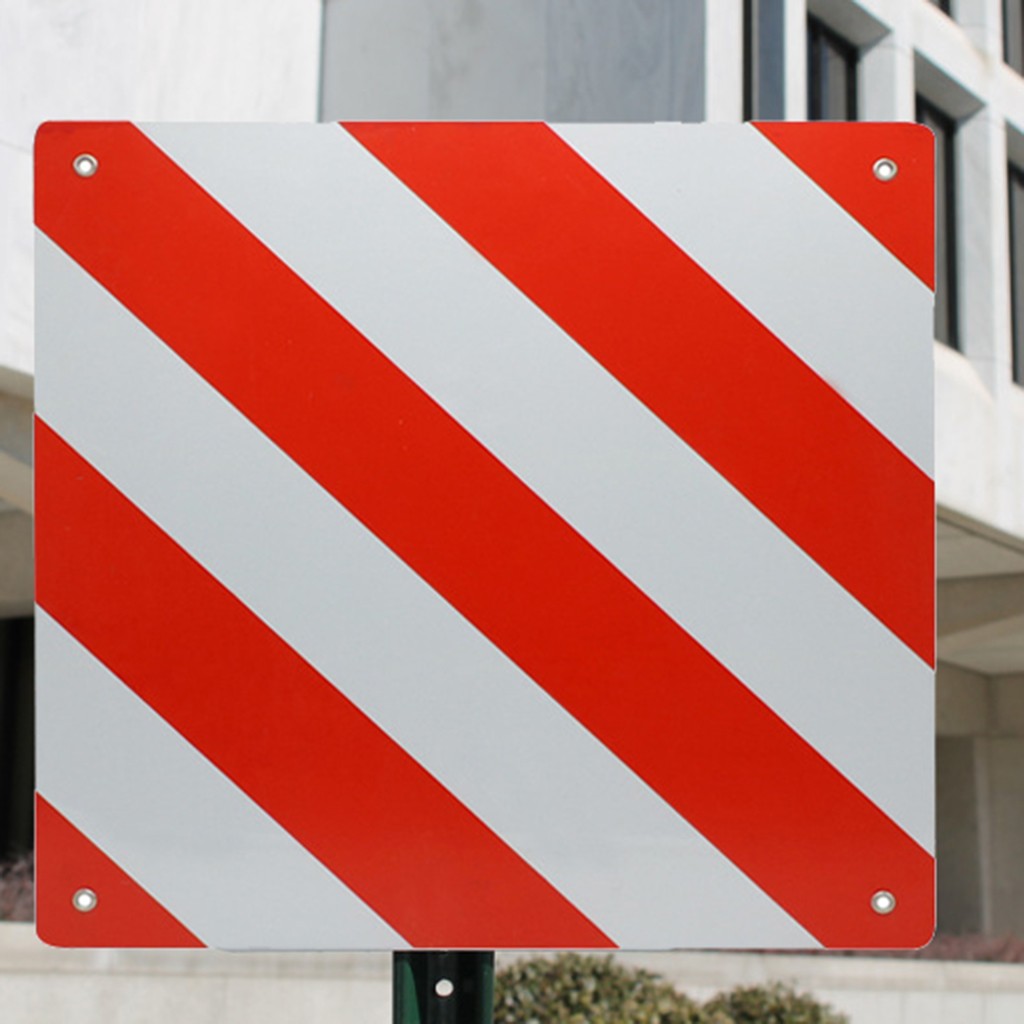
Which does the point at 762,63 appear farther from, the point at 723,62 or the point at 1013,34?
the point at 1013,34

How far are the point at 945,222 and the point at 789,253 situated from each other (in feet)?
57.0

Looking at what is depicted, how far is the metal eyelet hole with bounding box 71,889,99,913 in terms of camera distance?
A: 1520mm

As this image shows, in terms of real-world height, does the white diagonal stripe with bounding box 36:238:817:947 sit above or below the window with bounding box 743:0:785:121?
below

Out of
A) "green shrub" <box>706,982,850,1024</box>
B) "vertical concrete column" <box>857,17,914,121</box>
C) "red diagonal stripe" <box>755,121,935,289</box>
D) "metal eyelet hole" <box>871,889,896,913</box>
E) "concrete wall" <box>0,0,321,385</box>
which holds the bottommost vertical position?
"green shrub" <box>706,982,850,1024</box>

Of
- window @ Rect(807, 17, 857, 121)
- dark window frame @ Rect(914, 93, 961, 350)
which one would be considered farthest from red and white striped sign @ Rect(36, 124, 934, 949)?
dark window frame @ Rect(914, 93, 961, 350)

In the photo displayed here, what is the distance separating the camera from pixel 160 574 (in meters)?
1.54

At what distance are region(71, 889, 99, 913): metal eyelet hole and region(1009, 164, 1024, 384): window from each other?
18.5m

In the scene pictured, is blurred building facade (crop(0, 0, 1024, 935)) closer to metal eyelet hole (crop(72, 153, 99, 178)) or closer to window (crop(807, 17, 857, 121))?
window (crop(807, 17, 857, 121))

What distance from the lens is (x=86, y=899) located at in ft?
4.99

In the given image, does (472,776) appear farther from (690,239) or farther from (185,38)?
(185,38)

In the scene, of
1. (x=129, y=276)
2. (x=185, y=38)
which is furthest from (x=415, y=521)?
Result: (x=185, y=38)

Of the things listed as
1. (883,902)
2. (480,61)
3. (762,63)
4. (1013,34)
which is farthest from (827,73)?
(883,902)

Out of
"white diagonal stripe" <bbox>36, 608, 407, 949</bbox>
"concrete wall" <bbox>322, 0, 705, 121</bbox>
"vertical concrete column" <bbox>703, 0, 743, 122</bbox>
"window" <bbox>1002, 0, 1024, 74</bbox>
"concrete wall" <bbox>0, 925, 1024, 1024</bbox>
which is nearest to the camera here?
"white diagonal stripe" <bbox>36, 608, 407, 949</bbox>

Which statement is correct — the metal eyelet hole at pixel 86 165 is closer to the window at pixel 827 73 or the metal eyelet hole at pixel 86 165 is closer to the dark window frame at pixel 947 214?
the window at pixel 827 73
